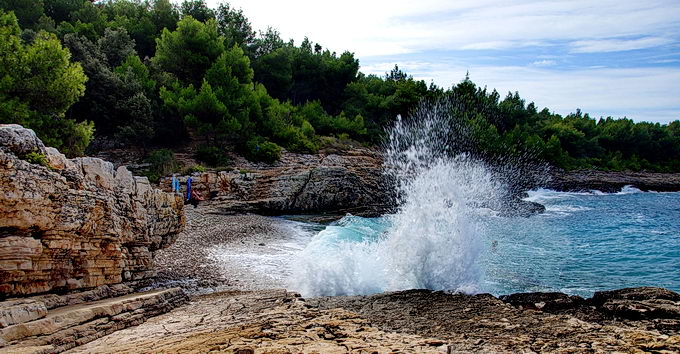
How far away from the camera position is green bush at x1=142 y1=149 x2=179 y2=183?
83.3ft

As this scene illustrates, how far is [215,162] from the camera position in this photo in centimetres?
3008

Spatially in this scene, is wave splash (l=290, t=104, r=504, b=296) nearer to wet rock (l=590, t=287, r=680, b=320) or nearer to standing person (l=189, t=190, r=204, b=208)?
wet rock (l=590, t=287, r=680, b=320)

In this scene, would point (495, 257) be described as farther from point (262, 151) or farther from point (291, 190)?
point (262, 151)

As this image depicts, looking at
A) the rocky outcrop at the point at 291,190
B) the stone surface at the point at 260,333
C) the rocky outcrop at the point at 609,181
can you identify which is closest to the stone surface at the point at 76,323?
the stone surface at the point at 260,333

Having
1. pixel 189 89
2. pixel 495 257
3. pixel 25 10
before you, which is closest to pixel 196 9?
pixel 25 10

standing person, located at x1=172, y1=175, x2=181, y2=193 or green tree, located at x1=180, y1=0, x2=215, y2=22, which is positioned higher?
green tree, located at x1=180, y1=0, x2=215, y2=22

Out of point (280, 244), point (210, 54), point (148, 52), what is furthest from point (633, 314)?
point (148, 52)

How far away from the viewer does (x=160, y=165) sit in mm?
26844

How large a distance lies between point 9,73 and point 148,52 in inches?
1287

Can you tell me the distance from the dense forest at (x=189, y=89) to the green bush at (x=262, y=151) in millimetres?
100

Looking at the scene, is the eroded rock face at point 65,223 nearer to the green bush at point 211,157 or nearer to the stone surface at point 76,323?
the stone surface at point 76,323

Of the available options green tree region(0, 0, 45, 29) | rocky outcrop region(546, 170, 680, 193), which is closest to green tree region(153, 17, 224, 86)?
green tree region(0, 0, 45, 29)

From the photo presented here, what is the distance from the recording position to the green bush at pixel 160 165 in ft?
83.3

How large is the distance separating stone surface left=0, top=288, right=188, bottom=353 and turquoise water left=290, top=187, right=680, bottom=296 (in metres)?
3.41
